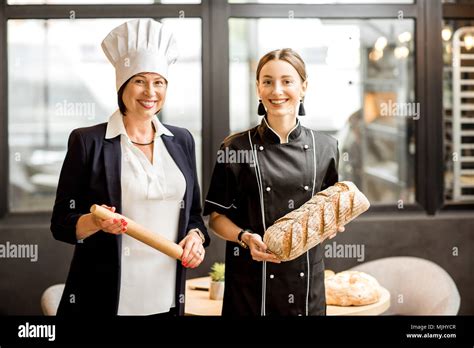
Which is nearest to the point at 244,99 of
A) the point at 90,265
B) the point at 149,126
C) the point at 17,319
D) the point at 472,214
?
the point at 149,126

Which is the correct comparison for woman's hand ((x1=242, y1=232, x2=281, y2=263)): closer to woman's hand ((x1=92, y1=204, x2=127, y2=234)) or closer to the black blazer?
the black blazer

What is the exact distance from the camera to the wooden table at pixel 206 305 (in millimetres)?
2746

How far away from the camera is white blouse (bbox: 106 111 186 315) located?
8.46 feet

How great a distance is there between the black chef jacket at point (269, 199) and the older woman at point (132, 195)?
13 centimetres

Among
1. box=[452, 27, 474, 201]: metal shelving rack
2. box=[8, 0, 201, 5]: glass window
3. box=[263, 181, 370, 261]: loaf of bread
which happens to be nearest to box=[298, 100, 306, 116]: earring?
box=[263, 181, 370, 261]: loaf of bread

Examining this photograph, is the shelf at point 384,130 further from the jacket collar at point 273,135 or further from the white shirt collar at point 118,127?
the white shirt collar at point 118,127

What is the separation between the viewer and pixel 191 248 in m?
2.61

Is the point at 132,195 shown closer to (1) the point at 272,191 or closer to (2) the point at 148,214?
(2) the point at 148,214

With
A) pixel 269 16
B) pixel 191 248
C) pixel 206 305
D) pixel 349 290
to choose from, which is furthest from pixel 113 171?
pixel 349 290

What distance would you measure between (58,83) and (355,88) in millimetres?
1204

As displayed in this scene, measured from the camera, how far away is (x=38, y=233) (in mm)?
2818

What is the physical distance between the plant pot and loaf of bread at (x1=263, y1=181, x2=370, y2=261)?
0.32 metres

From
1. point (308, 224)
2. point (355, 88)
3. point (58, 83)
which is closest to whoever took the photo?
point (308, 224)

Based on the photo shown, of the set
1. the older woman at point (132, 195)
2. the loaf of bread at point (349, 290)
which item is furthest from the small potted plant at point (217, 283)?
the loaf of bread at point (349, 290)
